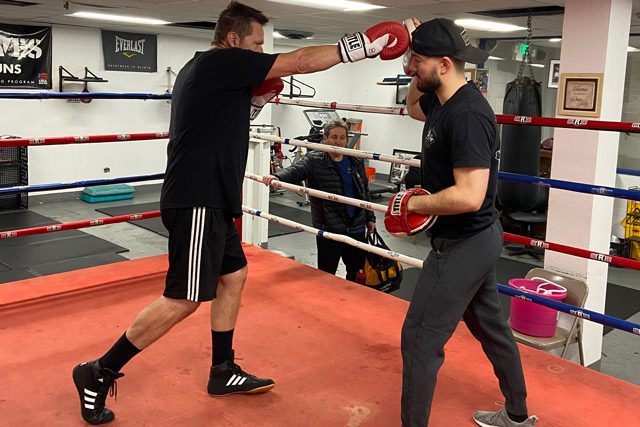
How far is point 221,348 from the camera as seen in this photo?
220 cm

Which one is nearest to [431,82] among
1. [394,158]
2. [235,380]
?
[394,158]

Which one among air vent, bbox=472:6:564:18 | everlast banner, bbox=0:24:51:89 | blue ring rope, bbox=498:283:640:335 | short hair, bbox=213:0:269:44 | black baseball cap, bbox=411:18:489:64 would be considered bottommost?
blue ring rope, bbox=498:283:640:335

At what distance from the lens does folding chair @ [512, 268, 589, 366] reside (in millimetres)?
3300

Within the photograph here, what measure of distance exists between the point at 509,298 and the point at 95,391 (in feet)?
14.1

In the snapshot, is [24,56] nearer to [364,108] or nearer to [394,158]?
[364,108]

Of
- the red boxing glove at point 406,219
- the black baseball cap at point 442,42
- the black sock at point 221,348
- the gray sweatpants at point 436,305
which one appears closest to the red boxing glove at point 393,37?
the black baseball cap at point 442,42

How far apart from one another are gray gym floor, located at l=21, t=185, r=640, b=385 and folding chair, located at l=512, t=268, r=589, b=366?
826 millimetres

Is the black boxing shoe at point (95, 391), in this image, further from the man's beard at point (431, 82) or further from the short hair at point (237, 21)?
the man's beard at point (431, 82)

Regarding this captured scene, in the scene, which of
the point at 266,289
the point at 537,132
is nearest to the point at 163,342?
the point at 266,289

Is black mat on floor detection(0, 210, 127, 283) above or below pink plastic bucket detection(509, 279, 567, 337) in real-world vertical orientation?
below

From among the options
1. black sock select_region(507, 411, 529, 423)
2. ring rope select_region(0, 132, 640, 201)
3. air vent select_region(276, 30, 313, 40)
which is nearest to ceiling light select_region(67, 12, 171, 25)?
air vent select_region(276, 30, 313, 40)

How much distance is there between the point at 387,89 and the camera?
11.0 meters

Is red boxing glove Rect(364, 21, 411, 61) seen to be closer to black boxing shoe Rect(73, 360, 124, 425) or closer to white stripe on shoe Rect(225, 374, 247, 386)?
white stripe on shoe Rect(225, 374, 247, 386)

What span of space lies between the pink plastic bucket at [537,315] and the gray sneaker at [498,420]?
1400mm
